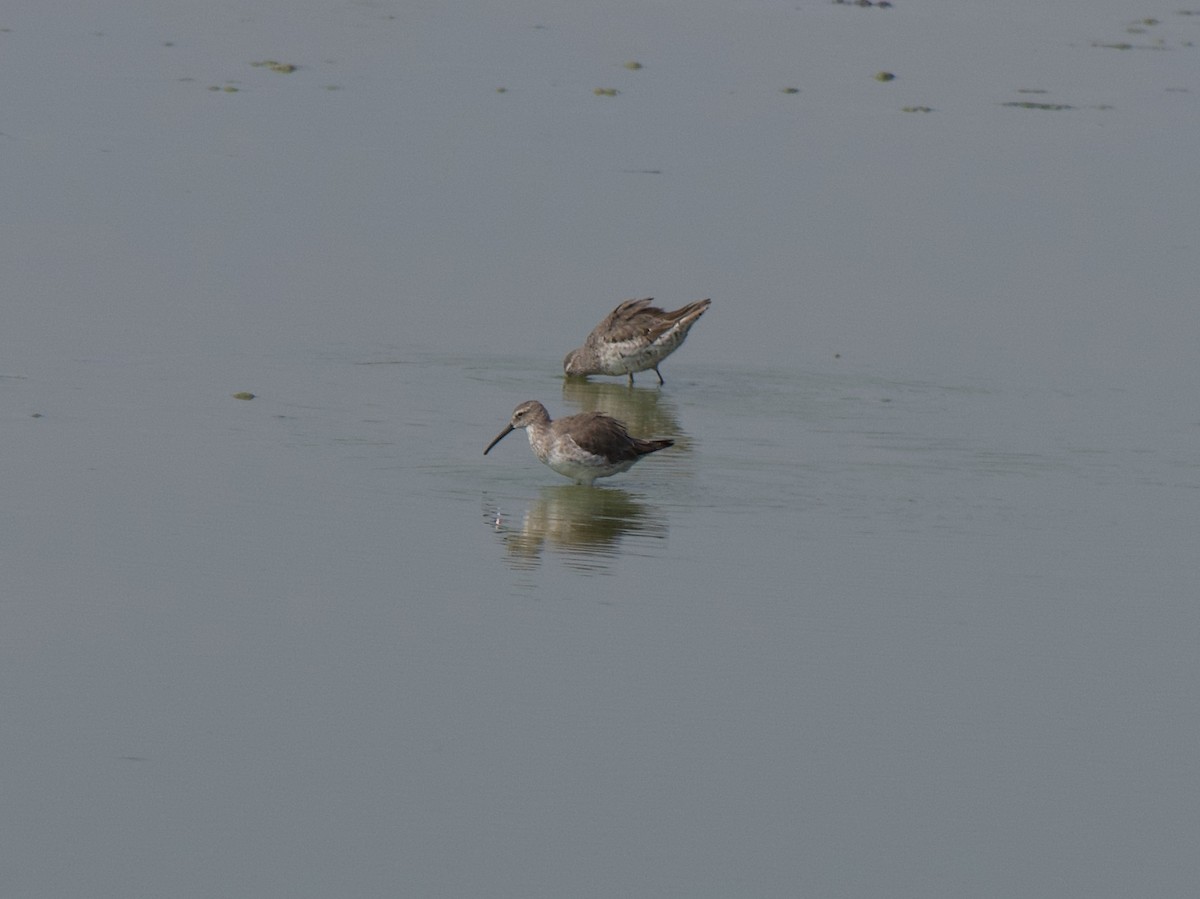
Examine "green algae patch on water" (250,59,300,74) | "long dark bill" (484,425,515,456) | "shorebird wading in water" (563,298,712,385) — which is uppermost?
"green algae patch on water" (250,59,300,74)

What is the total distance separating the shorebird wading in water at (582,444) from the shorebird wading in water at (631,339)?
3080mm

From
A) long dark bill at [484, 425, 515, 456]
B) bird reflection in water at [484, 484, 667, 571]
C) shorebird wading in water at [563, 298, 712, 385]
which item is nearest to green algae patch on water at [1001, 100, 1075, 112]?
shorebird wading in water at [563, 298, 712, 385]

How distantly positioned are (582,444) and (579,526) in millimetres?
870

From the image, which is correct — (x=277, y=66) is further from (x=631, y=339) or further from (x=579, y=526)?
(x=579, y=526)

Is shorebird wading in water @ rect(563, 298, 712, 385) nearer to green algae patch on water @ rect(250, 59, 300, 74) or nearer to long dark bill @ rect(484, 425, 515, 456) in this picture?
long dark bill @ rect(484, 425, 515, 456)

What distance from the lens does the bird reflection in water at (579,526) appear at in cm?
1241

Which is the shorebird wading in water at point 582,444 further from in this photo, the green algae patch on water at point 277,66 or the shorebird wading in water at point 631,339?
the green algae patch on water at point 277,66

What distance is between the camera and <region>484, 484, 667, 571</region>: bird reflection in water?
40.7 ft

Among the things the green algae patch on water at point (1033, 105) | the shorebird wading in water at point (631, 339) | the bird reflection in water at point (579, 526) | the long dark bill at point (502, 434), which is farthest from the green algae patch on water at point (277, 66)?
the bird reflection in water at point (579, 526)

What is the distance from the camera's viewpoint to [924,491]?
14133 millimetres

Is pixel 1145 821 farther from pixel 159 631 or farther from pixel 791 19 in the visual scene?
pixel 791 19

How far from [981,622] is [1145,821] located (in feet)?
8.21

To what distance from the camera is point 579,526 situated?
522 inches

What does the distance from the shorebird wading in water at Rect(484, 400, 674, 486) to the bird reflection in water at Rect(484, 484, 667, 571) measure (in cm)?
19
